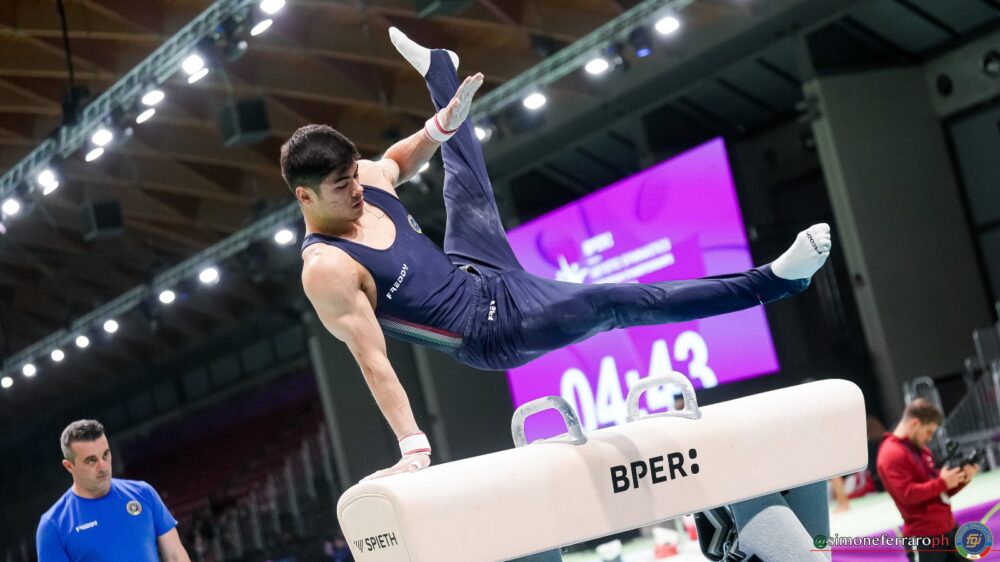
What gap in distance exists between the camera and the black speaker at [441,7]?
8953 mm

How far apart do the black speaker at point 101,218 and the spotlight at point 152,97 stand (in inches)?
132

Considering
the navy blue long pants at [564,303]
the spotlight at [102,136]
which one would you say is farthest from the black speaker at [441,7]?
the navy blue long pants at [564,303]

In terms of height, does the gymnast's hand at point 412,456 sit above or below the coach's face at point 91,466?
below

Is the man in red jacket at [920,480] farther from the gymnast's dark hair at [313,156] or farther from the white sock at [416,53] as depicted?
the gymnast's dark hair at [313,156]

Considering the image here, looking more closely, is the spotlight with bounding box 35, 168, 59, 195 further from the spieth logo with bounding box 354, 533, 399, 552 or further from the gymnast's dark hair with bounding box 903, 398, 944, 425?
the spieth logo with bounding box 354, 533, 399, 552

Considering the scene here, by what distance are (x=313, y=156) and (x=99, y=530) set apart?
7.04ft

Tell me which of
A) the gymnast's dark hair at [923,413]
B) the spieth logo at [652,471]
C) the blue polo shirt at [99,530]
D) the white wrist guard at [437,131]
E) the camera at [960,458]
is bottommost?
the camera at [960,458]

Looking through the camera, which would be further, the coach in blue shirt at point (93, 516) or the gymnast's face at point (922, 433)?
the gymnast's face at point (922, 433)

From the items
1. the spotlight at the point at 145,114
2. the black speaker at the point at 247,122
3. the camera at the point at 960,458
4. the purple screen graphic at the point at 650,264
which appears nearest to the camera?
the camera at the point at 960,458

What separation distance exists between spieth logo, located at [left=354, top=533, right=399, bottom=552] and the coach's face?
6.89 feet

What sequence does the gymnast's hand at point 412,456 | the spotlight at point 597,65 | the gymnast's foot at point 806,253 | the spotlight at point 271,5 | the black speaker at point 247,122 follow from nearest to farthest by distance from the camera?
the gymnast's hand at point 412,456 < the gymnast's foot at point 806,253 < the spotlight at point 271,5 < the black speaker at point 247,122 < the spotlight at point 597,65

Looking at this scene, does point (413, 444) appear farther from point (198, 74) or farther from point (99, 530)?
point (198, 74)

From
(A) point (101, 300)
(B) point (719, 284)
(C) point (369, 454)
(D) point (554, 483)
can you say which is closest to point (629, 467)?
(D) point (554, 483)

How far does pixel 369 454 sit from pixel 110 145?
317 inches
